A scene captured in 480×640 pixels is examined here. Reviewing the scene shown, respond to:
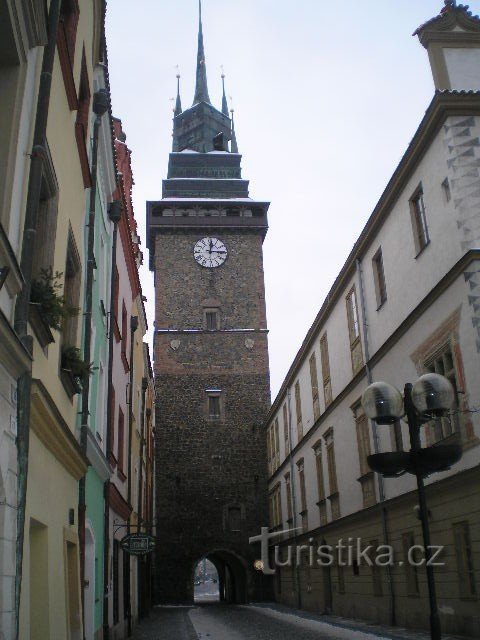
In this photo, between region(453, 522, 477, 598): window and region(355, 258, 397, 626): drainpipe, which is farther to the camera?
region(355, 258, 397, 626): drainpipe

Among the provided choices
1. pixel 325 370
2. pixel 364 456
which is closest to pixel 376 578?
pixel 364 456

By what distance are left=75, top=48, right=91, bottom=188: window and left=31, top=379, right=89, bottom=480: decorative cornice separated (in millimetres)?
4063

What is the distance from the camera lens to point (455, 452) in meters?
6.64

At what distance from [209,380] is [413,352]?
23.1 meters

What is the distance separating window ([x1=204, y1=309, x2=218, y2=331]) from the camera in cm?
3853

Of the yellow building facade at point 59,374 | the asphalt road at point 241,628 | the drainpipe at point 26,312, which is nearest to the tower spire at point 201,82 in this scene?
the asphalt road at point 241,628

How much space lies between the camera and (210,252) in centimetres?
4028

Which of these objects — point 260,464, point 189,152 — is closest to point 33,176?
point 260,464

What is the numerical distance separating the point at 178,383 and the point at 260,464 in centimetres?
583

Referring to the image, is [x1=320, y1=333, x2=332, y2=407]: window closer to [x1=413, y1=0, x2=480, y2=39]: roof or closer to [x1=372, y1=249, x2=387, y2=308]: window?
[x1=372, y1=249, x2=387, y2=308]: window

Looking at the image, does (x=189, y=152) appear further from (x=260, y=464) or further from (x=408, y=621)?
(x=408, y=621)

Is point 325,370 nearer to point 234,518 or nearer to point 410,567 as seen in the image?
point 410,567

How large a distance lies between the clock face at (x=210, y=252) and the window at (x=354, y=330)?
809 inches

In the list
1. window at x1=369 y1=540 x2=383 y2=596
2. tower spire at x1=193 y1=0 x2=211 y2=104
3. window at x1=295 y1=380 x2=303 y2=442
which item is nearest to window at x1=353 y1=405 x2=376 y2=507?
window at x1=369 y1=540 x2=383 y2=596
